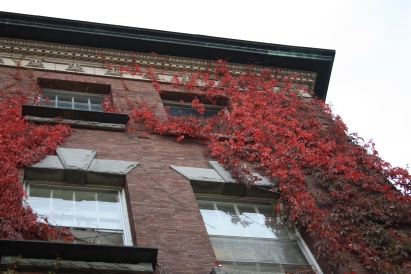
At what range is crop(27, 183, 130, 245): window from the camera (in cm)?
877

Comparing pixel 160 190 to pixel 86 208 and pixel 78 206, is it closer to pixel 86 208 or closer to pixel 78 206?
pixel 86 208

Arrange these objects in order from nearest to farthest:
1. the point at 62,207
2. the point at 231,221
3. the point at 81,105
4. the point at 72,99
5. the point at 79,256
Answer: the point at 79,256
the point at 62,207
the point at 231,221
the point at 81,105
the point at 72,99

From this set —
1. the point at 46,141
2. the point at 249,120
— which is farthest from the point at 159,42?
the point at 46,141

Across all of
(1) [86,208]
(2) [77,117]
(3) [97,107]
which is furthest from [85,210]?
(3) [97,107]

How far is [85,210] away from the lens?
366 inches

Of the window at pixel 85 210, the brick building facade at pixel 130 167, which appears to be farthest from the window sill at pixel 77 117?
the window at pixel 85 210

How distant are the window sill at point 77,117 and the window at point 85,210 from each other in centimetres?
205

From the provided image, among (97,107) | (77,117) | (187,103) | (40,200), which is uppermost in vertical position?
(187,103)

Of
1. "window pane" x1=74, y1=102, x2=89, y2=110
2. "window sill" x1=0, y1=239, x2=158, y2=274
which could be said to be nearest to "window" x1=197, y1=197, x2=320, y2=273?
"window sill" x1=0, y1=239, x2=158, y2=274

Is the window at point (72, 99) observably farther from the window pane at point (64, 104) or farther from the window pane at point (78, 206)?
the window pane at point (78, 206)

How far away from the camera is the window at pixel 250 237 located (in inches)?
355

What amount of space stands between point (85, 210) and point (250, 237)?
2555 mm

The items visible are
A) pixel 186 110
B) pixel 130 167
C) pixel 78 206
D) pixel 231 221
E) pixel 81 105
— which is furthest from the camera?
pixel 186 110

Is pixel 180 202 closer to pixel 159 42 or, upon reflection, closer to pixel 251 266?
pixel 251 266
